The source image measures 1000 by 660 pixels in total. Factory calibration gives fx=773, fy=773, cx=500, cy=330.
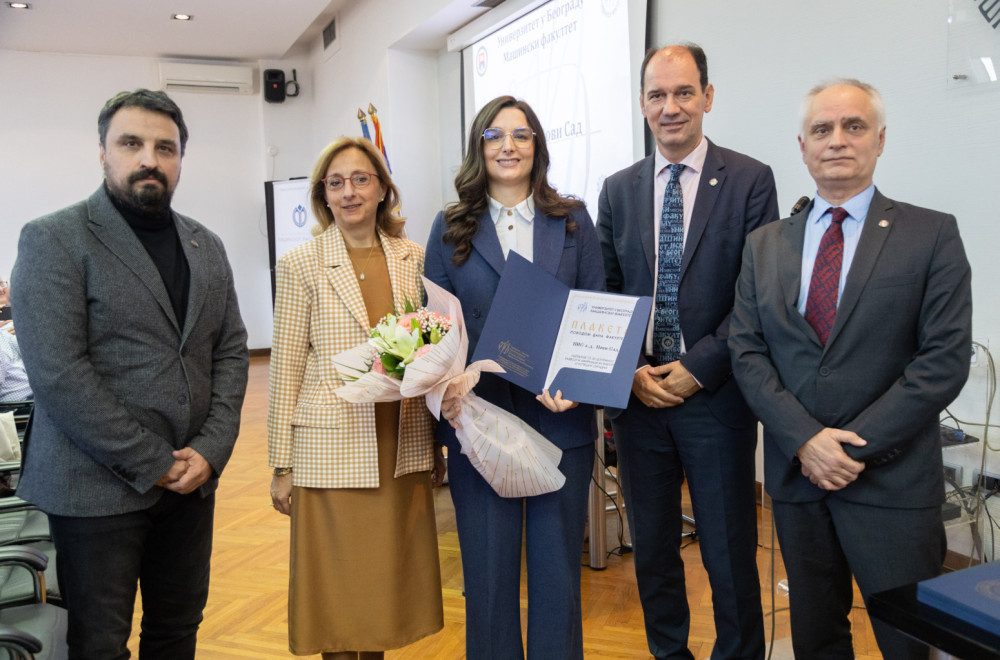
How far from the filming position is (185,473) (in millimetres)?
1988

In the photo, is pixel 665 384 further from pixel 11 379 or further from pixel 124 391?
pixel 11 379

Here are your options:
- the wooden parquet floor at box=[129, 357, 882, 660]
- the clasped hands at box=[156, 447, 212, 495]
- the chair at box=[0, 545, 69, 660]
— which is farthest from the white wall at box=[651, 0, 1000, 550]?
the chair at box=[0, 545, 69, 660]

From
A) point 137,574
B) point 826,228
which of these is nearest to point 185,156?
point 137,574

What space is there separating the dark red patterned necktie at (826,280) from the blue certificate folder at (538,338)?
0.40 meters

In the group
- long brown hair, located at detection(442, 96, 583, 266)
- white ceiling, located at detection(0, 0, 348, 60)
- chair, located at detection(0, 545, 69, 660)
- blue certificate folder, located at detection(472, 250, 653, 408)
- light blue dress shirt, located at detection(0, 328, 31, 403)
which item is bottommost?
chair, located at detection(0, 545, 69, 660)

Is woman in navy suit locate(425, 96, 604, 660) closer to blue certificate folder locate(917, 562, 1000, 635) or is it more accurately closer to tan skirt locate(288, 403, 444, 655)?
tan skirt locate(288, 403, 444, 655)

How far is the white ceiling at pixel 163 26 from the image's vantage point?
838 centimetres

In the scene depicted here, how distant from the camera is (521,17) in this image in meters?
6.32

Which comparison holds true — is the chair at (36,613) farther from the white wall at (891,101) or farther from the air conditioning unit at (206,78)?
the air conditioning unit at (206,78)

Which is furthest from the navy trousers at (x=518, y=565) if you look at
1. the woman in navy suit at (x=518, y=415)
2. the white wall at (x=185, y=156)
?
the white wall at (x=185, y=156)

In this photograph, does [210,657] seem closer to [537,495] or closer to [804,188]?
[537,495]

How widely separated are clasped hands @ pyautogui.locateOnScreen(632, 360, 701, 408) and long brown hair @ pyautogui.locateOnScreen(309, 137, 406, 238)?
0.88 metres

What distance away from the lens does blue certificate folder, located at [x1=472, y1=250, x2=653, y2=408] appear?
1.98m

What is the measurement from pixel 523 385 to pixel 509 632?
677 millimetres
